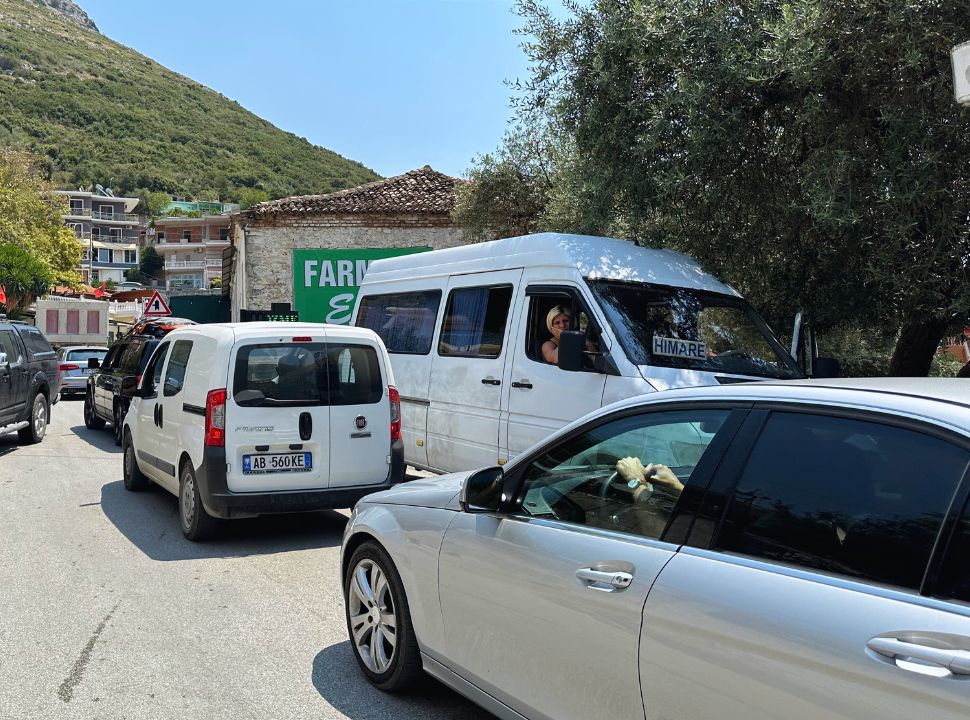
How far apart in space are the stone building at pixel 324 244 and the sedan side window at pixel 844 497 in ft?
81.8

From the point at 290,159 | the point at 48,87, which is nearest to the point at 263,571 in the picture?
the point at 290,159

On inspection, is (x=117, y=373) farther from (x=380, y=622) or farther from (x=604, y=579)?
(x=604, y=579)

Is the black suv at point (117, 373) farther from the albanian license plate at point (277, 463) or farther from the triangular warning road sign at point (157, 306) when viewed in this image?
the triangular warning road sign at point (157, 306)

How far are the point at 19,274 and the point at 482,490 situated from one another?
56.0 meters

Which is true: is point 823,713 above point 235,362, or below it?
below

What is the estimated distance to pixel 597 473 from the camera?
334 cm

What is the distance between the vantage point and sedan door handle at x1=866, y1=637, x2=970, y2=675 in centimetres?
192

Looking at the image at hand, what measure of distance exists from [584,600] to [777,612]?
0.74 m

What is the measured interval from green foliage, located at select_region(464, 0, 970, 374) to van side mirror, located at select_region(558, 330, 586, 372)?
7.42ft

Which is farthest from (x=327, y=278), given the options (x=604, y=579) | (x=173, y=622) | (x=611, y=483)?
(x=604, y=579)

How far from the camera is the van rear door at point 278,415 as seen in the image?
7145 millimetres

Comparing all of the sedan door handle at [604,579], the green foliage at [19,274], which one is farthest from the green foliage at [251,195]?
the sedan door handle at [604,579]

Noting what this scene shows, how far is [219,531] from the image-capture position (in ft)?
25.0

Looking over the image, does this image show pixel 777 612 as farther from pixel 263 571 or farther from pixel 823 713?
pixel 263 571
